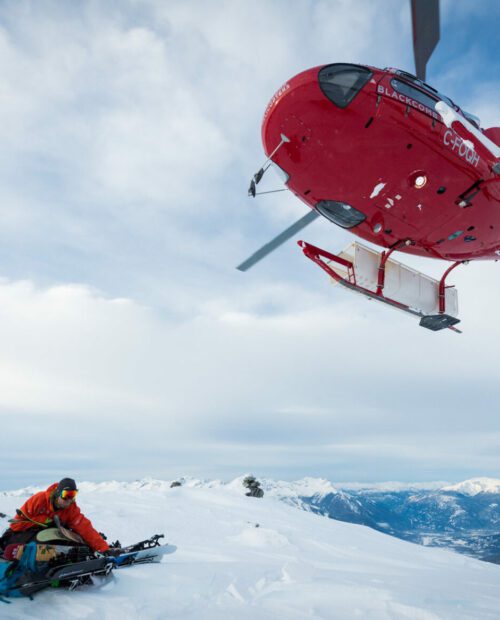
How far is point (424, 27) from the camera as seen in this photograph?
24.7 ft

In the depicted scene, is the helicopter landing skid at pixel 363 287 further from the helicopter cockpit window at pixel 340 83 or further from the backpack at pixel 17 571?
the backpack at pixel 17 571

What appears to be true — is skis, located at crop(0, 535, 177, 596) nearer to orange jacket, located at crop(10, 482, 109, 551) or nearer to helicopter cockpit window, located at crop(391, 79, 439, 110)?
orange jacket, located at crop(10, 482, 109, 551)

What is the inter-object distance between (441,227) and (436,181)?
164 centimetres

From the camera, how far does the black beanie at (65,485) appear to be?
6.36 meters

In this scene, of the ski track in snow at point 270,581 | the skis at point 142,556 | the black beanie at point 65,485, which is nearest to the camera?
the ski track in snow at point 270,581

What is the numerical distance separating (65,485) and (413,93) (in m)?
9.81

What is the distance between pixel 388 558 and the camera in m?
11.5

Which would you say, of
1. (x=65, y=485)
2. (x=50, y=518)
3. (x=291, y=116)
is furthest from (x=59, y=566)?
(x=291, y=116)

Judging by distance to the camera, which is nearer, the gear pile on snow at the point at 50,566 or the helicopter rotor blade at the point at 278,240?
the gear pile on snow at the point at 50,566

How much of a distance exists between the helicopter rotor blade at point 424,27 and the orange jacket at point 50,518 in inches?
386

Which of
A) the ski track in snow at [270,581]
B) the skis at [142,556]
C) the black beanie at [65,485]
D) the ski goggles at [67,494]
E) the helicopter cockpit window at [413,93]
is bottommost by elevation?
the ski track in snow at [270,581]

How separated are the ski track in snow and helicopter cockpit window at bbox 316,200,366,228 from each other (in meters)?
7.72

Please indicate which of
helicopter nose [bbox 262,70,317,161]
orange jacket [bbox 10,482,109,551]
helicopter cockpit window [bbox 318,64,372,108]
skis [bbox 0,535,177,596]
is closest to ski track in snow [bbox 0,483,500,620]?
skis [bbox 0,535,177,596]

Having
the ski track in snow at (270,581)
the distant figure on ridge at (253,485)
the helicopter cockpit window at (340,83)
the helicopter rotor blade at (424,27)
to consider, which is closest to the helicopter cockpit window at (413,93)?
the helicopter rotor blade at (424,27)
